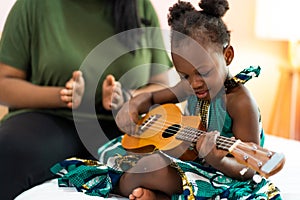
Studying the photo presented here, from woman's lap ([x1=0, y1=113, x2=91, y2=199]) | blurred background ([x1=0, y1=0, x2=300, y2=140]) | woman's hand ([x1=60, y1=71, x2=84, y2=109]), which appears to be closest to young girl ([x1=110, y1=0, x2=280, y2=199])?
woman's lap ([x1=0, y1=113, x2=91, y2=199])

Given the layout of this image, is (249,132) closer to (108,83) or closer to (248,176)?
(248,176)

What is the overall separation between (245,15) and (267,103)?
46 centimetres

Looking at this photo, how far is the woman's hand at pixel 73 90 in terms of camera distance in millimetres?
1400

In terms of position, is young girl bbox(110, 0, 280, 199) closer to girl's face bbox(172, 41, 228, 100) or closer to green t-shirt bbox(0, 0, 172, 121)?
girl's face bbox(172, 41, 228, 100)

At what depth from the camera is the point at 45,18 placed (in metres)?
1.49

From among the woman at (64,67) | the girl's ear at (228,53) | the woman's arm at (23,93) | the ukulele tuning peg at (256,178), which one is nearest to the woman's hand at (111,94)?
the woman at (64,67)

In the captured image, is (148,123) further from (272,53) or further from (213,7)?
(272,53)

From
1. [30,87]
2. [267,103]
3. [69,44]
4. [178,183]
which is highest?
[69,44]

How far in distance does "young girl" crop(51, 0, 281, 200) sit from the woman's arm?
0.40 meters

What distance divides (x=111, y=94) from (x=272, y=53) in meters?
1.41

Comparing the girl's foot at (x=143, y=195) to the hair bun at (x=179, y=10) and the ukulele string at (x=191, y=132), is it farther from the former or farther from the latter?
the hair bun at (x=179, y=10)

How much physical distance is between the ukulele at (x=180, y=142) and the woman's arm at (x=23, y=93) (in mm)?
261

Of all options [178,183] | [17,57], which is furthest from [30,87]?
[178,183]

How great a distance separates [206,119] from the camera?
1.13 meters
